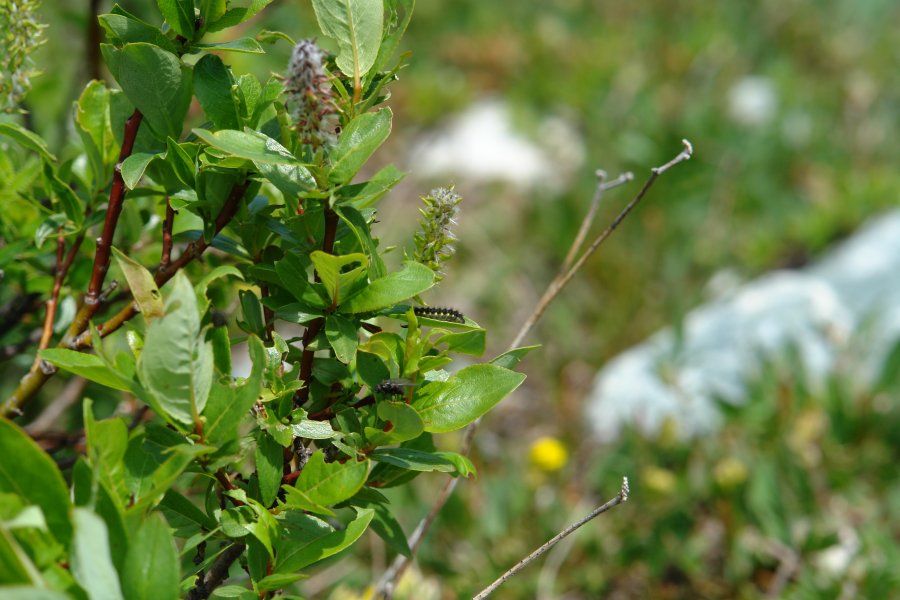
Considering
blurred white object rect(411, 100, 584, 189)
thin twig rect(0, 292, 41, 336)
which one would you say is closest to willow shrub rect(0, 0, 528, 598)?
thin twig rect(0, 292, 41, 336)

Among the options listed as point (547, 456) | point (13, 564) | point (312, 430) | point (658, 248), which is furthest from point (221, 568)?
point (658, 248)

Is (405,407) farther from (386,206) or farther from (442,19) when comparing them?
(442,19)

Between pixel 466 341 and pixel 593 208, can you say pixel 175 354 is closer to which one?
pixel 466 341

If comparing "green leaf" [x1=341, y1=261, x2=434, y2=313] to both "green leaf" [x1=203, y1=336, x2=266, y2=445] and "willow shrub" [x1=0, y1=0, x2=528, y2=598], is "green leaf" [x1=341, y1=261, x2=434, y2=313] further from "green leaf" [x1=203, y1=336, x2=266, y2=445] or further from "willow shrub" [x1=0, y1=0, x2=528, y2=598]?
"green leaf" [x1=203, y1=336, x2=266, y2=445]

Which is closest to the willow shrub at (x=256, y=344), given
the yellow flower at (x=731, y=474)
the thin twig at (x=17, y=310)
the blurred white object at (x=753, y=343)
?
the thin twig at (x=17, y=310)

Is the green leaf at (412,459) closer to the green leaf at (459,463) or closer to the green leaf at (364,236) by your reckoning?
the green leaf at (459,463)

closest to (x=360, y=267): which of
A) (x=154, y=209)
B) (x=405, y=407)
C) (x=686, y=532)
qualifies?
(x=405, y=407)
